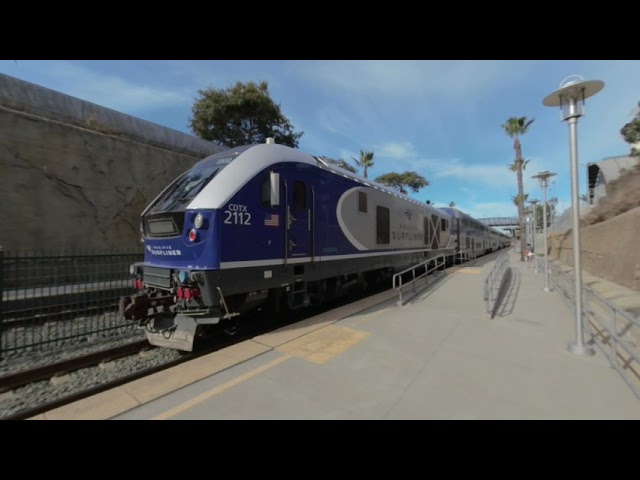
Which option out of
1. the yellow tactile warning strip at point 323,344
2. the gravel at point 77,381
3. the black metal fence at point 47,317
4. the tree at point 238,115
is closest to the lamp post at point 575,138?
the yellow tactile warning strip at point 323,344

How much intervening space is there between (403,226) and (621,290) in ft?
19.3

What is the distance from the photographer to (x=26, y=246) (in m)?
8.24

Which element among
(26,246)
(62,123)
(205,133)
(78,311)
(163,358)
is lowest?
(163,358)

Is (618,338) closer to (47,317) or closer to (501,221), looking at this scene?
(47,317)

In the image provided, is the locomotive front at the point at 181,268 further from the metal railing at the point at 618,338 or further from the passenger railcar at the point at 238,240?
the metal railing at the point at 618,338

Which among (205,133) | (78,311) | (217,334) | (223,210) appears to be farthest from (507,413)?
(205,133)

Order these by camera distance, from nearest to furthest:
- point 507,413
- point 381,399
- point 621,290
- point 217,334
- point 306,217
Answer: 1. point 507,413
2. point 381,399
3. point 217,334
4. point 306,217
5. point 621,290

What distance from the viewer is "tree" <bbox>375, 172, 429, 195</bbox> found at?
141 feet

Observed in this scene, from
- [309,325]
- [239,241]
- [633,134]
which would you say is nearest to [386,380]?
[309,325]

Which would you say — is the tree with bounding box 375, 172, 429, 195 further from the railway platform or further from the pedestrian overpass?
the pedestrian overpass

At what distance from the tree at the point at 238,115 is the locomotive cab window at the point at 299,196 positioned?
1756 centimetres

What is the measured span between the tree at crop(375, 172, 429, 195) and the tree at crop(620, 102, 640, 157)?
30.6 meters

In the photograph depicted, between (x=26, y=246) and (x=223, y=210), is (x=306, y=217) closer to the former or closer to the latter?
(x=223, y=210)
